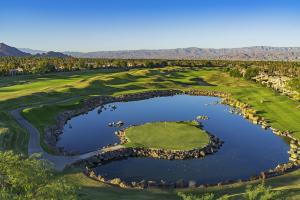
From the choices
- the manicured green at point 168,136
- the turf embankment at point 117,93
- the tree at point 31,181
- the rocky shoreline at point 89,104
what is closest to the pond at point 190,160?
the rocky shoreline at point 89,104

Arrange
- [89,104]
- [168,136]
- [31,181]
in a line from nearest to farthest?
[31,181] < [168,136] < [89,104]

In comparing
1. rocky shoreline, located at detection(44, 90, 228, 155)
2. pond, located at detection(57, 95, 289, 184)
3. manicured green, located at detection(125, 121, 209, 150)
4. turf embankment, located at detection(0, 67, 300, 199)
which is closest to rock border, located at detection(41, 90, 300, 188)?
rocky shoreline, located at detection(44, 90, 228, 155)

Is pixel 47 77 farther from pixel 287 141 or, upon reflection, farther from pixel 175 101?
pixel 287 141

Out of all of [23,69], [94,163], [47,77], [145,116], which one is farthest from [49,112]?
[23,69]

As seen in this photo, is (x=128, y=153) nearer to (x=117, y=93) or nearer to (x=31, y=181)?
(x=31, y=181)

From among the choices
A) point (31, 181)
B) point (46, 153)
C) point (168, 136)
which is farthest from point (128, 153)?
point (31, 181)
